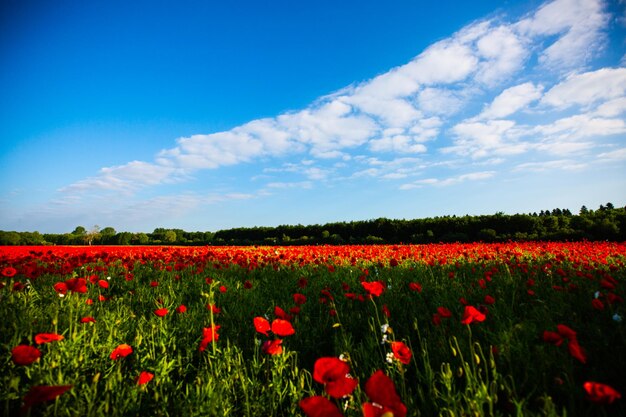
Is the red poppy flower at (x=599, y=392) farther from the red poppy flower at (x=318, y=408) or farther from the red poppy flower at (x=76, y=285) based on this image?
the red poppy flower at (x=76, y=285)

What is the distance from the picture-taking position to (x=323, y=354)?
306 centimetres

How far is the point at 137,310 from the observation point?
13.4 feet

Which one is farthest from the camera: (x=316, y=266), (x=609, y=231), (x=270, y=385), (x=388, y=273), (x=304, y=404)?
(x=609, y=231)

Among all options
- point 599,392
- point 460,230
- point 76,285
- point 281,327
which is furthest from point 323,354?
point 460,230

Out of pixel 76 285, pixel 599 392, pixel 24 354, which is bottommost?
pixel 599 392

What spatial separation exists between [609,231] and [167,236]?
46854mm

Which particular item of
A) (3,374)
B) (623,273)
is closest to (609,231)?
(623,273)

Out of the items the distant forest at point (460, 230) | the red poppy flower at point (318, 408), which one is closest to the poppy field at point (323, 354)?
the red poppy flower at point (318, 408)

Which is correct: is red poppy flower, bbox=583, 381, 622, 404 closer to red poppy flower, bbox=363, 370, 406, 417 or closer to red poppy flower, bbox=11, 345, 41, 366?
red poppy flower, bbox=363, 370, 406, 417

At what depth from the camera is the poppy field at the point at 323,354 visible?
175cm

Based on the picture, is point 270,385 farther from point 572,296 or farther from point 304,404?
point 572,296

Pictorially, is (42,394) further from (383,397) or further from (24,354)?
(383,397)

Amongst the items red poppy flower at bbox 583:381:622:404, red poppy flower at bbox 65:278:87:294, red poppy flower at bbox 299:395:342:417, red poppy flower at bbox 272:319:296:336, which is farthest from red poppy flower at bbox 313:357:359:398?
red poppy flower at bbox 65:278:87:294

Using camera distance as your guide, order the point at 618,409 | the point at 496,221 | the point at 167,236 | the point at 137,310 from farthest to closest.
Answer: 1. the point at 167,236
2. the point at 496,221
3. the point at 137,310
4. the point at 618,409
